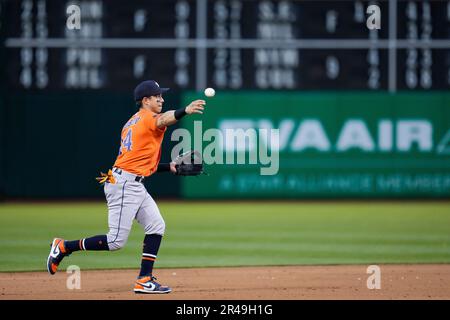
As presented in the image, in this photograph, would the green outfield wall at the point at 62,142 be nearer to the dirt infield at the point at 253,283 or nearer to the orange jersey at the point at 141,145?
the dirt infield at the point at 253,283

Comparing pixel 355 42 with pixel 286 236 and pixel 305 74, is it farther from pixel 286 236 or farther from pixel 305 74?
pixel 286 236

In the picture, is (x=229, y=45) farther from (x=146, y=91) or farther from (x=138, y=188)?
(x=138, y=188)

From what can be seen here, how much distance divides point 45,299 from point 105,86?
12.7 m

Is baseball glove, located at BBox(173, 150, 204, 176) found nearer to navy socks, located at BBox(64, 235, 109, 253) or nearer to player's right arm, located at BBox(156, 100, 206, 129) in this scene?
player's right arm, located at BBox(156, 100, 206, 129)

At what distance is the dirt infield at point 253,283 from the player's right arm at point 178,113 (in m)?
1.38

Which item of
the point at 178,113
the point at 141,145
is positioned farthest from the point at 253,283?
the point at 178,113

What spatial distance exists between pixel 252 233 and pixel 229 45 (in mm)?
7517

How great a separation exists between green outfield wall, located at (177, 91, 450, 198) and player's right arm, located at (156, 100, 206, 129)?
10931 mm

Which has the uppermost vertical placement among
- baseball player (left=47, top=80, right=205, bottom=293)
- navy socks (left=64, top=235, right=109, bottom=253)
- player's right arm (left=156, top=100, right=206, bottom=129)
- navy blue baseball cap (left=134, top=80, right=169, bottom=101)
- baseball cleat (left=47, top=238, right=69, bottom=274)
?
navy blue baseball cap (left=134, top=80, right=169, bottom=101)

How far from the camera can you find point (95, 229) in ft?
42.2

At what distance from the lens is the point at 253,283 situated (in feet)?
27.0

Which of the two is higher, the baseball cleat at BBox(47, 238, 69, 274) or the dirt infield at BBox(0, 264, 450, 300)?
the baseball cleat at BBox(47, 238, 69, 274)

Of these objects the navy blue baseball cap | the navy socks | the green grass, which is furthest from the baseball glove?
the green grass

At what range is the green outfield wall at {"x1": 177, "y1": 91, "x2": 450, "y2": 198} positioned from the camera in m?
18.4
